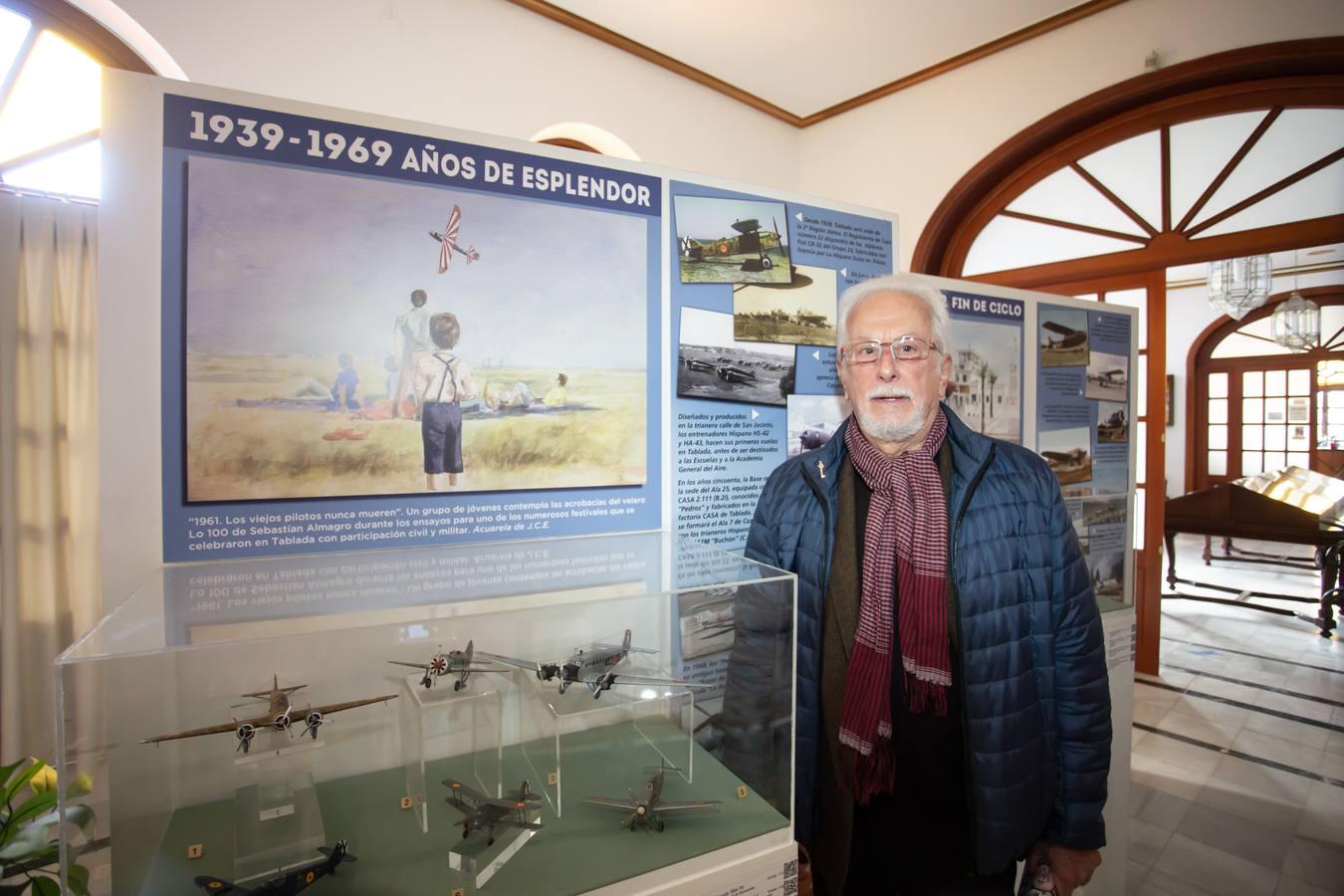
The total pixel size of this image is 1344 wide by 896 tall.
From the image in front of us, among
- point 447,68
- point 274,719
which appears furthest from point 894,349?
point 447,68

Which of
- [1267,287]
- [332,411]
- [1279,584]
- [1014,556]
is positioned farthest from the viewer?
[1279,584]

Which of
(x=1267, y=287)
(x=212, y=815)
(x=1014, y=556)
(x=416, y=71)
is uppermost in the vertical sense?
(x=416, y=71)

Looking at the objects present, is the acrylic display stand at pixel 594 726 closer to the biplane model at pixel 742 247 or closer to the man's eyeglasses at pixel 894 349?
the man's eyeglasses at pixel 894 349

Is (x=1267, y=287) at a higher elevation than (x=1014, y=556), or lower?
higher

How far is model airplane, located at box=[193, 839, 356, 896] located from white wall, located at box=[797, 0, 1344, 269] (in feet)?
16.0

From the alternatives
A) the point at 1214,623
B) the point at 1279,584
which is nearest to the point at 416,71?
the point at 1214,623

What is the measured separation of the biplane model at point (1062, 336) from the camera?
2.58 meters

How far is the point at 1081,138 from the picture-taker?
13.4 ft

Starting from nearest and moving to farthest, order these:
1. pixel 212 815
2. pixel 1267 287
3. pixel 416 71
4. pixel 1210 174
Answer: pixel 212 815, pixel 416 71, pixel 1210 174, pixel 1267 287

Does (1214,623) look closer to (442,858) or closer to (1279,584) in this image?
(1279,584)

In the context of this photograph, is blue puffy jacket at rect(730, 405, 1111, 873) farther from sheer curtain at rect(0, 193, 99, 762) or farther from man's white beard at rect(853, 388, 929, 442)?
sheer curtain at rect(0, 193, 99, 762)

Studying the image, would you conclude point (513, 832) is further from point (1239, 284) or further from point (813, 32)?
point (1239, 284)

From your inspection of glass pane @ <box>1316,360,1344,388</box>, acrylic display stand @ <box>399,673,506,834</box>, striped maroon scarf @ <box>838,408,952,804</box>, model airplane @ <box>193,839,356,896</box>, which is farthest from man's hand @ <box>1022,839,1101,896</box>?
glass pane @ <box>1316,360,1344,388</box>

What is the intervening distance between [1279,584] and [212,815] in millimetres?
9742
